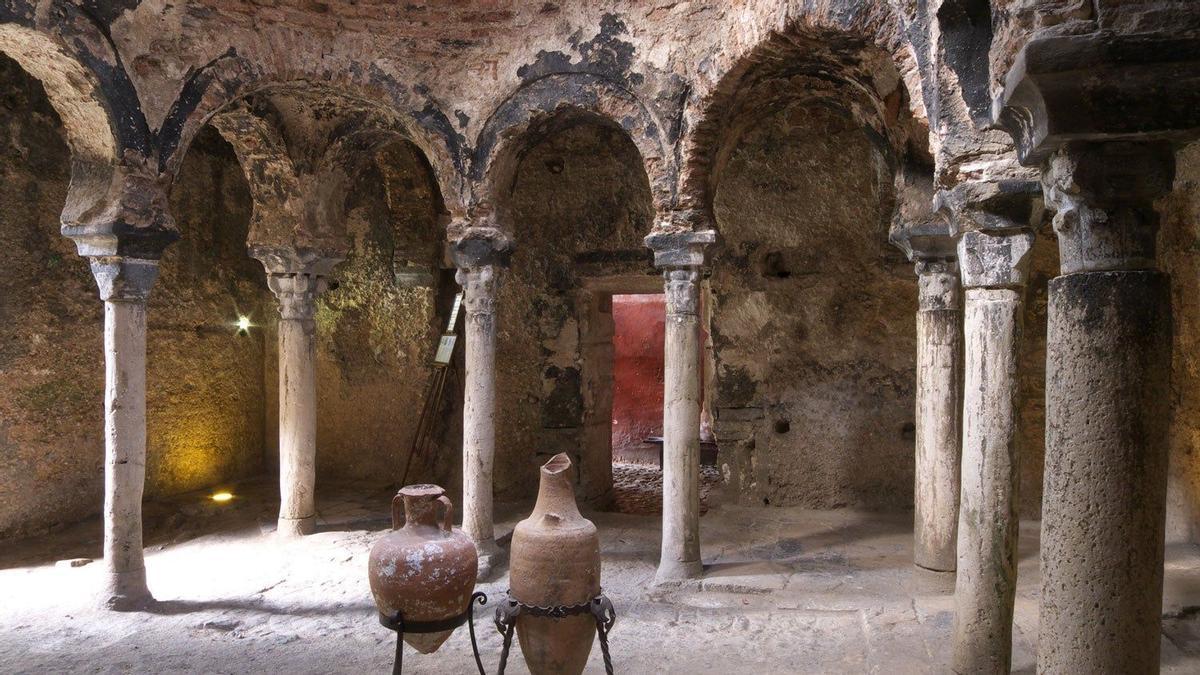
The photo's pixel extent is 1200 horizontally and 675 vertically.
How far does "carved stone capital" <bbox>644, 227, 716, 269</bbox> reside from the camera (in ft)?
18.9

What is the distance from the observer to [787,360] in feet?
26.0

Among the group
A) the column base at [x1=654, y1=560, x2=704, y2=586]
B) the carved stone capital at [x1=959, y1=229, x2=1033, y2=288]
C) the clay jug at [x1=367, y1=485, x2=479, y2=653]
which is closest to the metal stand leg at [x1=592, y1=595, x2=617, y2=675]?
the clay jug at [x1=367, y1=485, x2=479, y2=653]

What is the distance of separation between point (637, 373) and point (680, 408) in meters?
6.35

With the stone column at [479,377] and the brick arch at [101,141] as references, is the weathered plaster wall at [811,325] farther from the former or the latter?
the brick arch at [101,141]

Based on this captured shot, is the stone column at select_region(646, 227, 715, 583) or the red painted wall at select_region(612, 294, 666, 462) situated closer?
the stone column at select_region(646, 227, 715, 583)

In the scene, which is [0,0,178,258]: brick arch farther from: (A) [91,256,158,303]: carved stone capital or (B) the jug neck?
(B) the jug neck

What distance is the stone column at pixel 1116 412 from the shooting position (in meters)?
2.17

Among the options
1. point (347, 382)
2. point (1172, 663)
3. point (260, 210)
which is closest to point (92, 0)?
point (260, 210)

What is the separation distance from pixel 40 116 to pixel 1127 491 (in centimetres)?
832

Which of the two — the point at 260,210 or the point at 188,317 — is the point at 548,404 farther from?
the point at 188,317

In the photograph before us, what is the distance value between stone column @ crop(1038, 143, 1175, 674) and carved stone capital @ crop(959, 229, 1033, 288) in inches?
55.1

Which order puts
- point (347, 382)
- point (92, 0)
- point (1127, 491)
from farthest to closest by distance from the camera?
point (347, 382) → point (92, 0) → point (1127, 491)

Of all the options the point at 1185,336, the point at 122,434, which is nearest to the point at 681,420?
the point at 122,434

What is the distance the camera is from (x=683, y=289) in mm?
5848
